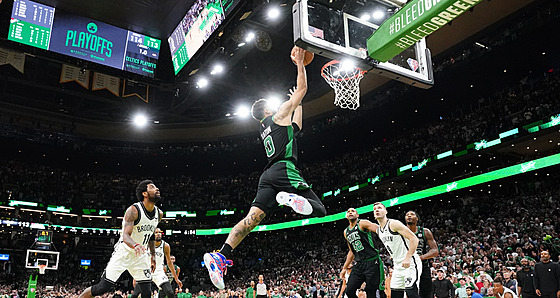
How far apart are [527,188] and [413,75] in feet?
52.3

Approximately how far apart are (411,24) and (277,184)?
9.24 feet

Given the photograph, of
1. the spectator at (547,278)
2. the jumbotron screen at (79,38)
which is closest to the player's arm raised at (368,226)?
the spectator at (547,278)

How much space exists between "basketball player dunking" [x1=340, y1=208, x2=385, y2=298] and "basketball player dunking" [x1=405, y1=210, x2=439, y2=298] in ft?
2.02

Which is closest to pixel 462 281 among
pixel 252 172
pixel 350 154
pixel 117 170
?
pixel 350 154

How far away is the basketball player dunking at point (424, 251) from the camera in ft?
24.1

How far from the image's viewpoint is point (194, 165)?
36969 millimetres

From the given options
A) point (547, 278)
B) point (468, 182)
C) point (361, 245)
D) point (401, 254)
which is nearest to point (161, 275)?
point (361, 245)

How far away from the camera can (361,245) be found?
24.6 feet

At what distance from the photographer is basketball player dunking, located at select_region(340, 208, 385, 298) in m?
7.29

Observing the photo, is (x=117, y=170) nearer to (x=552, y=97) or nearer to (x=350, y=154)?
(x=350, y=154)

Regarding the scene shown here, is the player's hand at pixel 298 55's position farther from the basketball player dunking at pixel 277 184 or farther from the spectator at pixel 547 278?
the spectator at pixel 547 278

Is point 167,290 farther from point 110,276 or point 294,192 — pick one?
point 294,192

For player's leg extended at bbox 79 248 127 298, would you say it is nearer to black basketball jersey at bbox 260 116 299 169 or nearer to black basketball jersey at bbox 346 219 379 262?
black basketball jersey at bbox 260 116 299 169

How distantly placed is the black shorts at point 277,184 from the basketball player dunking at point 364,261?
2.55m
